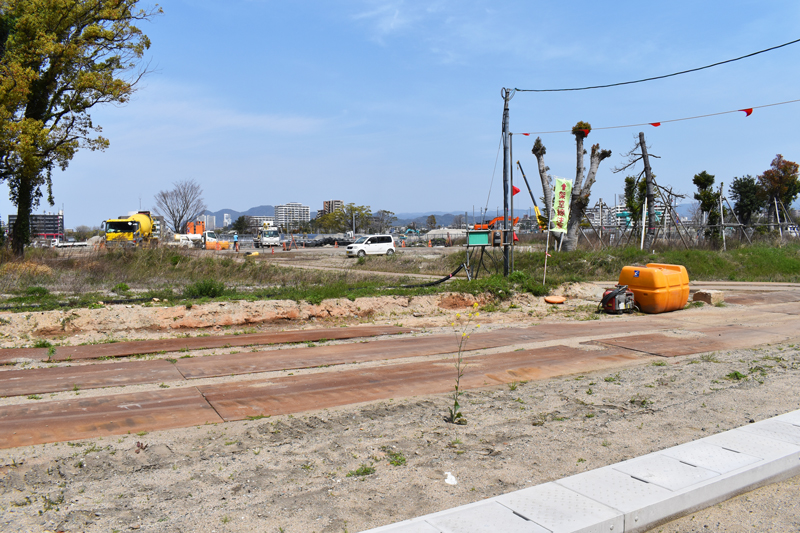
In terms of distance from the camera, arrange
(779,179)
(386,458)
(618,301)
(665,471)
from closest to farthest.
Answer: (665,471) → (386,458) → (618,301) → (779,179)

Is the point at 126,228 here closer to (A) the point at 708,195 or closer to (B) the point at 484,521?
(A) the point at 708,195

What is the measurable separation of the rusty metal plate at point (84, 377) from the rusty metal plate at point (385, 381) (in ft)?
3.96

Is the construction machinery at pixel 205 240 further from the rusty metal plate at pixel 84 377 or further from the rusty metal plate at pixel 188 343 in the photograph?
the rusty metal plate at pixel 84 377

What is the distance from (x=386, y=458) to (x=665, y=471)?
2295 millimetres

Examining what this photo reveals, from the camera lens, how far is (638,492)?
13.0 feet

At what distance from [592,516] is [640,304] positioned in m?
12.6

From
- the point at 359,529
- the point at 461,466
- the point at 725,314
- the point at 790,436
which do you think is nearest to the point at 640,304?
the point at 725,314

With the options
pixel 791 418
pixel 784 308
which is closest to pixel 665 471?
pixel 791 418

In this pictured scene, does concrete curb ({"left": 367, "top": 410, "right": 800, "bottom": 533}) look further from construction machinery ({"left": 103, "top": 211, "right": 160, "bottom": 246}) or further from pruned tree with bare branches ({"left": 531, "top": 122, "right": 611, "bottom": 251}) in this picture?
construction machinery ({"left": 103, "top": 211, "right": 160, "bottom": 246})

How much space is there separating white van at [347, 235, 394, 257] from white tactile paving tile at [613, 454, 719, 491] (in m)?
35.9

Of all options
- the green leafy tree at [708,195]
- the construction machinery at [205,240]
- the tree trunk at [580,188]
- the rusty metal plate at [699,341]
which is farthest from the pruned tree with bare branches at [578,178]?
the construction machinery at [205,240]

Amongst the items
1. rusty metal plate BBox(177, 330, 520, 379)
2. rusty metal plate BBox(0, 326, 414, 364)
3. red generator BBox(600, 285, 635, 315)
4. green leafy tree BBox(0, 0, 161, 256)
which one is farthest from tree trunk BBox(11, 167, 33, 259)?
red generator BBox(600, 285, 635, 315)

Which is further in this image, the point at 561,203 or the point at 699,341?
the point at 561,203

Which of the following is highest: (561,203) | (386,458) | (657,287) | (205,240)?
(561,203)
